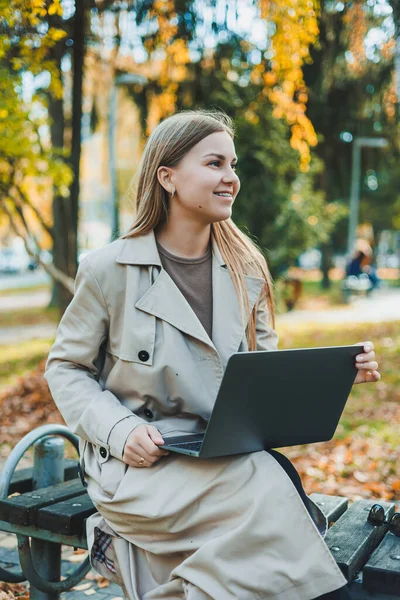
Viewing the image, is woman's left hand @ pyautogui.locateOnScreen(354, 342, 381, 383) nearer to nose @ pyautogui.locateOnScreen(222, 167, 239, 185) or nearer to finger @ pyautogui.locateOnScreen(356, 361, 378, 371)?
finger @ pyautogui.locateOnScreen(356, 361, 378, 371)

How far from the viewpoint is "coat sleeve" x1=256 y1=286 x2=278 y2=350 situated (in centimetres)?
317

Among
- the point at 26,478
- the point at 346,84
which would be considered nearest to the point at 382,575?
the point at 26,478

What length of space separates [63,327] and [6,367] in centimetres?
867

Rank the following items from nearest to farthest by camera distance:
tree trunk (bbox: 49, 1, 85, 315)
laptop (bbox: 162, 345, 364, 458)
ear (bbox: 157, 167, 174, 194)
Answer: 1. laptop (bbox: 162, 345, 364, 458)
2. ear (bbox: 157, 167, 174, 194)
3. tree trunk (bbox: 49, 1, 85, 315)

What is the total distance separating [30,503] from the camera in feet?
10.4

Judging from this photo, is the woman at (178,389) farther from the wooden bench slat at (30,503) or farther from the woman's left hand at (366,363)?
the wooden bench slat at (30,503)

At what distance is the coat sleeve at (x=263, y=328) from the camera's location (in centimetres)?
317

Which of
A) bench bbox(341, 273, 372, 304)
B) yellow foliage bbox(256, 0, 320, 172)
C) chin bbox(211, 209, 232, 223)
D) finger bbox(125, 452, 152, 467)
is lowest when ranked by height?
bench bbox(341, 273, 372, 304)

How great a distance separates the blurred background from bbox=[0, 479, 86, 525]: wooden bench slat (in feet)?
3.74

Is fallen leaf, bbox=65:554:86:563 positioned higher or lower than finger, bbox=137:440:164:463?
lower

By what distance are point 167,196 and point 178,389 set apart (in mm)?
749

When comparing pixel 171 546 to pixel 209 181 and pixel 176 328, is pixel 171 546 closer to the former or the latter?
pixel 176 328

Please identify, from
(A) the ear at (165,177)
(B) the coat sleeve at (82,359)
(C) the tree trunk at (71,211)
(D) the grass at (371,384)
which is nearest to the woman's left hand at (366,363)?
(B) the coat sleeve at (82,359)

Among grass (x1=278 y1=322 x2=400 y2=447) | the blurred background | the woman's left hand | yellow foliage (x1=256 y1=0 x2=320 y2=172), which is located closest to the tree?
the blurred background
